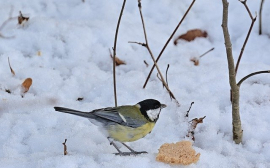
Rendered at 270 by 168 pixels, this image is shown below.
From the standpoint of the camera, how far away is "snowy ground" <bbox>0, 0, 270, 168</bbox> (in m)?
3.09

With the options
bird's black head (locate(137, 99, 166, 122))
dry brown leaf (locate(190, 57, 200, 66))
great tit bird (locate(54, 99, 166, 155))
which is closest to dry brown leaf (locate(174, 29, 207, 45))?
dry brown leaf (locate(190, 57, 200, 66))

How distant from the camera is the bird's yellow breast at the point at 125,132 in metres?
2.96

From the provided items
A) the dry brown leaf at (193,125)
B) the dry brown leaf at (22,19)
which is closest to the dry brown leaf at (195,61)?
the dry brown leaf at (193,125)

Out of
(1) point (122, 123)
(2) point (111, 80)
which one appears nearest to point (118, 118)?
(1) point (122, 123)

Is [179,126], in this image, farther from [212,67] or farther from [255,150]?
[212,67]

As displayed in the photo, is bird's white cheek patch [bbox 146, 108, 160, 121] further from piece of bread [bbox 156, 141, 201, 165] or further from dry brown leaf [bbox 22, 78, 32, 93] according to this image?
dry brown leaf [bbox 22, 78, 32, 93]

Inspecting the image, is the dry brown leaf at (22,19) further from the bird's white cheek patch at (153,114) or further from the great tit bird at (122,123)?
the bird's white cheek patch at (153,114)

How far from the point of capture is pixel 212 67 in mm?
4125

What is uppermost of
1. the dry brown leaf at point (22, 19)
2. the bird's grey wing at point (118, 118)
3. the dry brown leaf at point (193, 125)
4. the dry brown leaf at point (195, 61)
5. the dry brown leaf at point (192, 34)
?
the dry brown leaf at point (22, 19)

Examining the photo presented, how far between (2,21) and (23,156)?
1948mm

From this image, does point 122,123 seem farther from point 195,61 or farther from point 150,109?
point 195,61

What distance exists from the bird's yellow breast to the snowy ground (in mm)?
140

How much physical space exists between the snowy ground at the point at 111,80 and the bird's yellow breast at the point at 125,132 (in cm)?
14

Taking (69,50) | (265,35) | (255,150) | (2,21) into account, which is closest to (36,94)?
(69,50)
